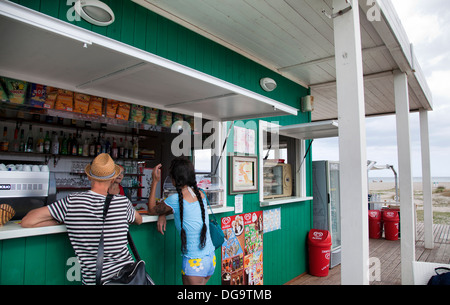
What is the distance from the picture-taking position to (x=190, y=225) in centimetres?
233

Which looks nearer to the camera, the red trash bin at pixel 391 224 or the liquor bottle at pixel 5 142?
the liquor bottle at pixel 5 142

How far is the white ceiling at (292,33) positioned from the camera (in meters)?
2.77

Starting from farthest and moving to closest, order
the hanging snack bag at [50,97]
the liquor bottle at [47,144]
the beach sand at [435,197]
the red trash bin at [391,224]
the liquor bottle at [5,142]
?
1. the beach sand at [435,197]
2. the red trash bin at [391,224]
3. the liquor bottle at [47,144]
4. the liquor bottle at [5,142]
5. the hanging snack bag at [50,97]

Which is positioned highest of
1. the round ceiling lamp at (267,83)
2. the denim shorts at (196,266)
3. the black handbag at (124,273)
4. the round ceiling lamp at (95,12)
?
the round ceiling lamp at (267,83)

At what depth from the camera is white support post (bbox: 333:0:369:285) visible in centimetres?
198

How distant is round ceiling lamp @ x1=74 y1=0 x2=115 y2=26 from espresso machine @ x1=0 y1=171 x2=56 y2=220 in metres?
1.24

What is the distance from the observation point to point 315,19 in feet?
9.96

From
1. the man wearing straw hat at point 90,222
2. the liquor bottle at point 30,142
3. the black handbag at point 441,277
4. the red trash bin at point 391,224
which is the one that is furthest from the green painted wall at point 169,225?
the red trash bin at point 391,224

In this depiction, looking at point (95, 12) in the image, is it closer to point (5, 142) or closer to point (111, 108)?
point (111, 108)

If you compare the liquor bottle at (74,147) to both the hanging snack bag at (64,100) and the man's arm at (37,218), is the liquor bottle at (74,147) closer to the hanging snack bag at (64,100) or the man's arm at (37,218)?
the hanging snack bag at (64,100)

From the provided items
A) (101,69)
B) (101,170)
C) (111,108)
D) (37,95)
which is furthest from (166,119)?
(101,170)

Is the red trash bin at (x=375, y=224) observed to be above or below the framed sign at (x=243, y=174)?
below

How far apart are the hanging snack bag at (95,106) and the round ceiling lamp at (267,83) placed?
2.15 metres
